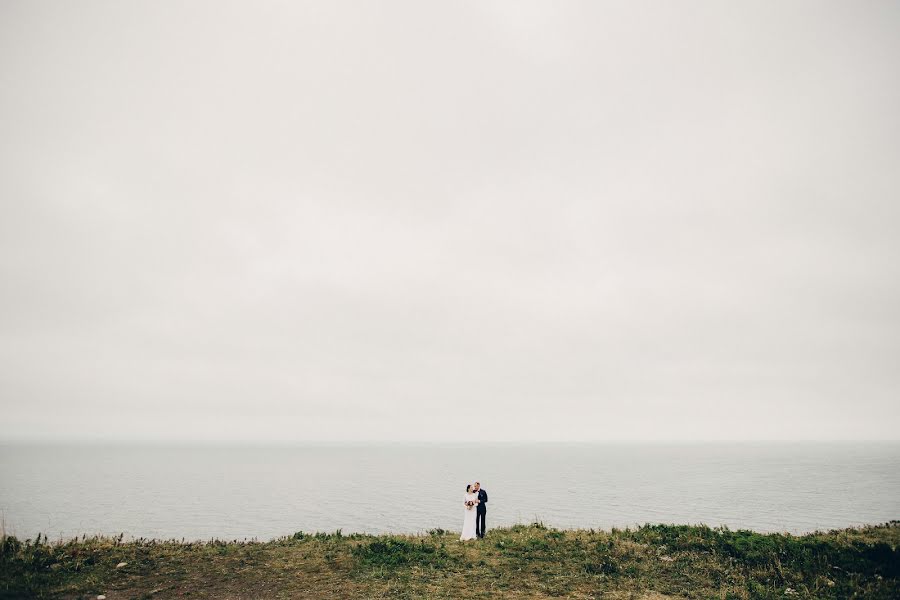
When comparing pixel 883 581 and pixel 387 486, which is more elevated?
pixel 883 581

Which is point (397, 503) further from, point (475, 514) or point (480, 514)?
point (475, 514)

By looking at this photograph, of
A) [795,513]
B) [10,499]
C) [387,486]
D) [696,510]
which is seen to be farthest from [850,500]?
[10,499]

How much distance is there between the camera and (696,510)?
280 feet

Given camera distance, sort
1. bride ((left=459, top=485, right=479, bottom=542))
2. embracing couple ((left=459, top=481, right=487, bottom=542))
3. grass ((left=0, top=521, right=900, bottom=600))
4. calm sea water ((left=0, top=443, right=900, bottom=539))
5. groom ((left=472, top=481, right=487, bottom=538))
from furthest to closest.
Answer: calm sea water ((left=0, top=443, right=900, bottom=539)), groom ((left=472, top=481, right=487, bottom=538)), embracing couple ((left=459, top=481, right=487, bottom=542)), bride ((left=459, top=485, right=479, bottom=542)), grass ((left=0, top=521, right=900, bottom=600))

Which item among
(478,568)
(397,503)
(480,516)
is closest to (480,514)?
(480,516)

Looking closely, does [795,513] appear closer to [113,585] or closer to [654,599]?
[654,599]

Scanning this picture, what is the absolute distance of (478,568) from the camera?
17734mm

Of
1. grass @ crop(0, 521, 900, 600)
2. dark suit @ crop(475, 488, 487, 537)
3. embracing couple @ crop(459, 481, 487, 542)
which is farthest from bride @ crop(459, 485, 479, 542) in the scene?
grass @ crop(0, 521, 900, 600)

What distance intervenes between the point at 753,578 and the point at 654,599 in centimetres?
445

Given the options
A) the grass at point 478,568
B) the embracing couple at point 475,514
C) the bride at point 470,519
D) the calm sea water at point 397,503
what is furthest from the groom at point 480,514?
the calm sea water at point 397,503

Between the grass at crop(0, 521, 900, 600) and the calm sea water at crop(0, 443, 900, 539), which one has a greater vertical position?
the grass at crop(0, 521, 900, 600)

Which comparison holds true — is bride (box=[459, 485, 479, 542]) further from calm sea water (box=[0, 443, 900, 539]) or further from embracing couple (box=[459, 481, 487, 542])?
calm sea water (box=[0, 443, 900, 539])

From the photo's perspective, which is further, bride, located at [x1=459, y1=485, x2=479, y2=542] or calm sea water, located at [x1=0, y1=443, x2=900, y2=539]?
calm sea water, located at [x1=0, y1=443, x2=900, y2=539]

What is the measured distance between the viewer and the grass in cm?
1526
